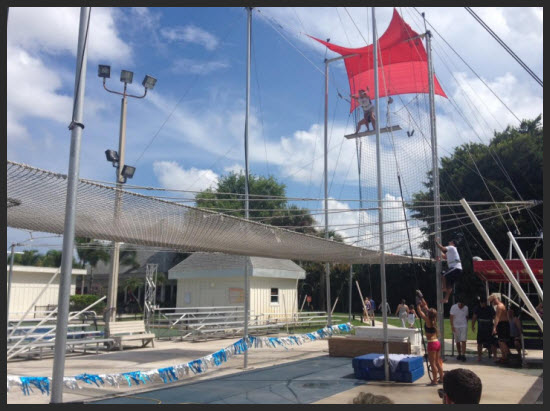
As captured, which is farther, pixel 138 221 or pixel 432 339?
pixel 432 339

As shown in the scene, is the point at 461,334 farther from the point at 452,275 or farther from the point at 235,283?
the point at 235,283

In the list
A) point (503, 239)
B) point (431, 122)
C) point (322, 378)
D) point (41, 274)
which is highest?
point (431, 122)

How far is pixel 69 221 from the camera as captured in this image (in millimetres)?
3871

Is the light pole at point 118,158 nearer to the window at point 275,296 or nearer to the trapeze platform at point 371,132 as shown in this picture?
the trapeze platform at point 371,132

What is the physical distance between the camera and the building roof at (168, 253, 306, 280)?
19500 millimetres

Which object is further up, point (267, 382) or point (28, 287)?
point (28, 287)

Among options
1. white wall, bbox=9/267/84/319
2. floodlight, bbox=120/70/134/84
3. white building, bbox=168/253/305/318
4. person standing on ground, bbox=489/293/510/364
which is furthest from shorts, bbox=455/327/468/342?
white wall, bbox=9/267/84/319

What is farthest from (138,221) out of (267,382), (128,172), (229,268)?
(229,268)

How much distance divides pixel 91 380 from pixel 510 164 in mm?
22606

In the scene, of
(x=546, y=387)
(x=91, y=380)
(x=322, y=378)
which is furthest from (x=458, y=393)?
(x=322, y=378)

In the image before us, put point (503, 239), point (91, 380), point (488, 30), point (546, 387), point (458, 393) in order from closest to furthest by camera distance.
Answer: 1. point (458, 393)
2. point (546, 387)
3. point (488, 30)
4. point (91, 380)
5. point (503, 239)

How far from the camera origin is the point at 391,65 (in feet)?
50.1

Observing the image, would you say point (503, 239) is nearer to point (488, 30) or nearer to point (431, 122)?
point (431, 122)

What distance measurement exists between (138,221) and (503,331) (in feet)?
26.3
